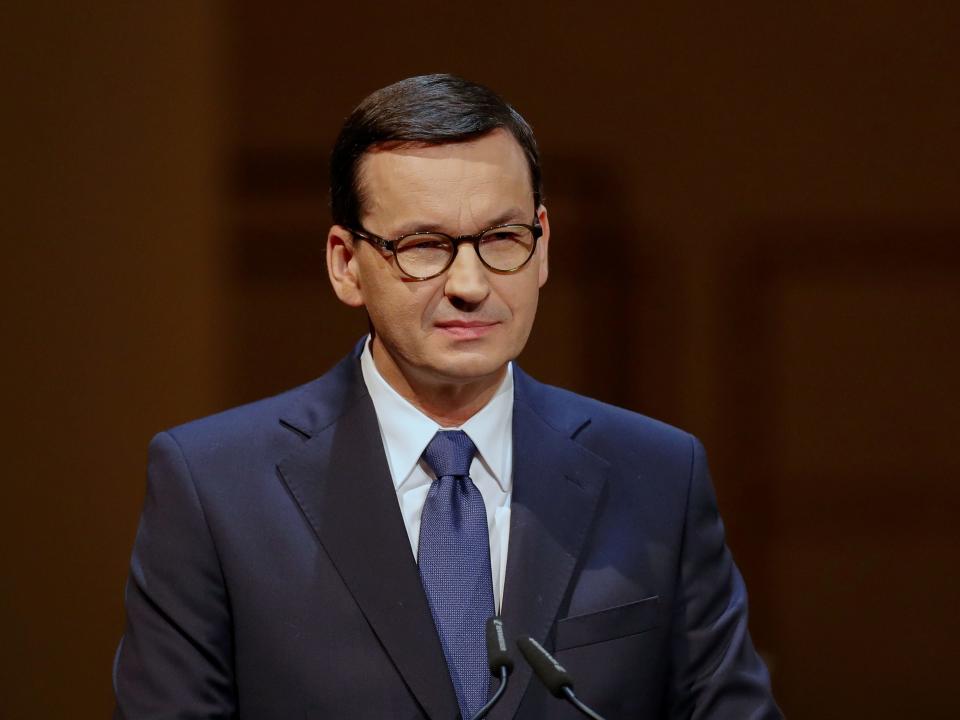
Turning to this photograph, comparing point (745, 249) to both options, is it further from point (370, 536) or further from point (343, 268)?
point (370, 536)

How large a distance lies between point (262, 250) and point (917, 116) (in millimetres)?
1734

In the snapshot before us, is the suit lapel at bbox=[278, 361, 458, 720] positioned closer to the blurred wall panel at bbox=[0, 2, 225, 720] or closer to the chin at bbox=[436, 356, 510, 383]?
the chin at bbox=[436, 356, 510, 383]

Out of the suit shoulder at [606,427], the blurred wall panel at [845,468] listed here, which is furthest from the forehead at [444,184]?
the blurred wall panel at [845,468]

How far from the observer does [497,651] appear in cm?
131

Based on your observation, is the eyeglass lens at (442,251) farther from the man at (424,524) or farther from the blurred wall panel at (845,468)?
the blurred wall panel at (845,468)

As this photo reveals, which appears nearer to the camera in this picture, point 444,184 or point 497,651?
point 497,651

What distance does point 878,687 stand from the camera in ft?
11.5

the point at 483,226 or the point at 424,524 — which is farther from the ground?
the point at 483,226

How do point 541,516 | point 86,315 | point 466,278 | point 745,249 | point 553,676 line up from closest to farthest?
point 553,676 < point 466,278 < point 541,516 < point 86,315 < point 745,249

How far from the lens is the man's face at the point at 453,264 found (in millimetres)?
1554

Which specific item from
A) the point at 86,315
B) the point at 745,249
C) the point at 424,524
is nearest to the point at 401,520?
the point at 424,524

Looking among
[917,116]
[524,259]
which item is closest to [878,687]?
[917,116]

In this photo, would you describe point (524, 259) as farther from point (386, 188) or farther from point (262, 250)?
point (262, 250)

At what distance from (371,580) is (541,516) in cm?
23
